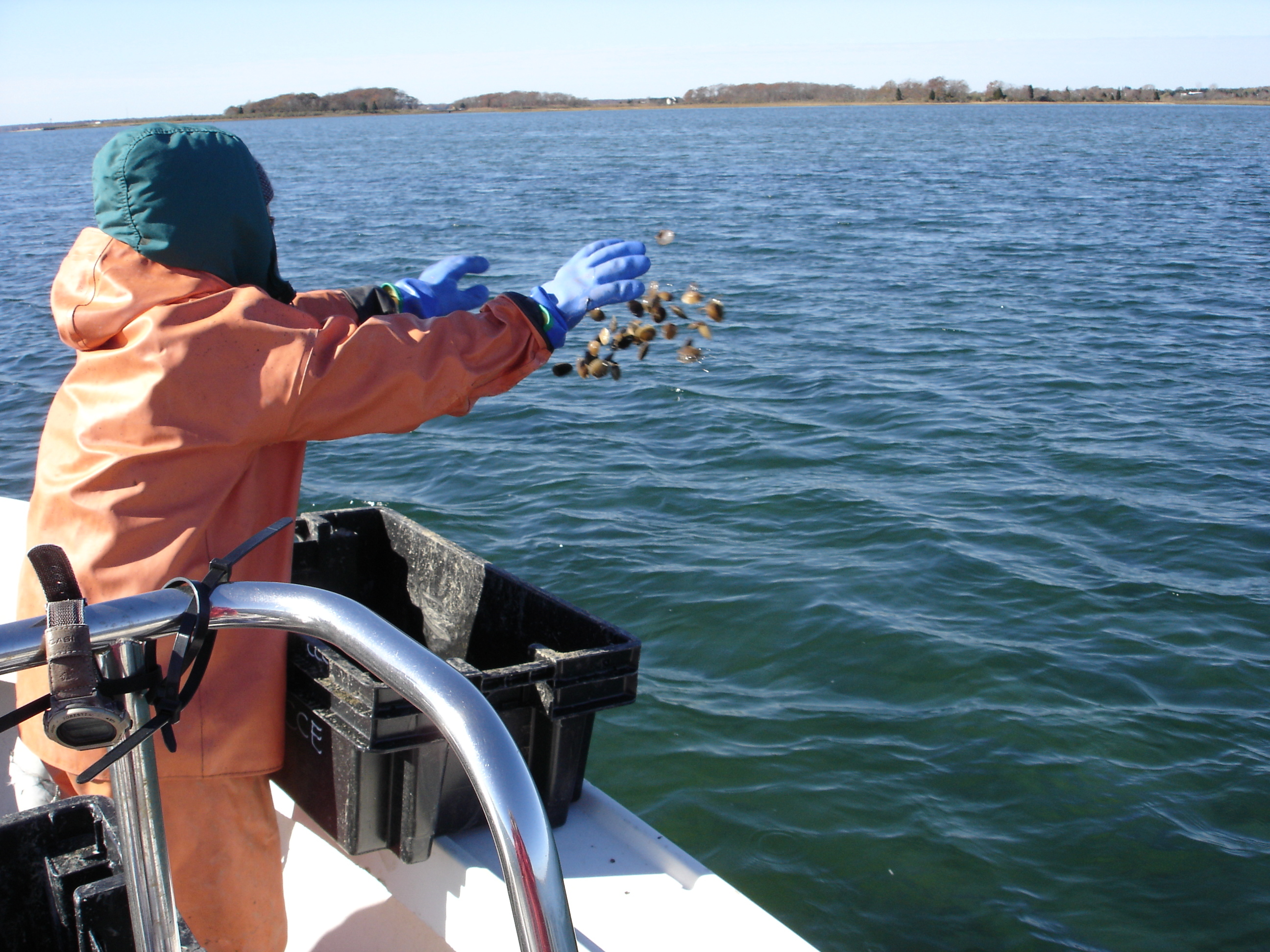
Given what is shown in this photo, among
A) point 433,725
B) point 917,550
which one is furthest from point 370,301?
point 917,550

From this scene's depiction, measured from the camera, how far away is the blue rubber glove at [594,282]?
229cm

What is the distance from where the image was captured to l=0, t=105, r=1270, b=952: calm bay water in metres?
3.92

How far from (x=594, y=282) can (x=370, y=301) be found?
537 mm

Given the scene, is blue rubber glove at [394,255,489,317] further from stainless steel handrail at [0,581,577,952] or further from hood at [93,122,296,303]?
stainless steel handrail at [0,581,577,952]

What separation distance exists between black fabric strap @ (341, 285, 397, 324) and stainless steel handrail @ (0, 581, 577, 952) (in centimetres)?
136

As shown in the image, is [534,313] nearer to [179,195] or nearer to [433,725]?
[179,195]

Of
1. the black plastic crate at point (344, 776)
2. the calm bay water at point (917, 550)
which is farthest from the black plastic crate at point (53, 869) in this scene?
the calm bay water at point (917, 550)

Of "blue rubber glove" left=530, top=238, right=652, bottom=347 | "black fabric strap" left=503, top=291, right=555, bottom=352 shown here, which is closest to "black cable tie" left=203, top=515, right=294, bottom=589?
"black fabric strap" left=503, top=291, right=555, bottom=352

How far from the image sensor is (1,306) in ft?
44.0

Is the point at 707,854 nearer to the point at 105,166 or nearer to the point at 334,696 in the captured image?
the point at 334,696

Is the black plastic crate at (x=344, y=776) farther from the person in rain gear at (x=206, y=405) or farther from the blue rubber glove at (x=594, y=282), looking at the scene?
the blue rubber glove at (x=594, y=282)

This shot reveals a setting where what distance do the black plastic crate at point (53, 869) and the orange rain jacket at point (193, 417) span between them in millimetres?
454

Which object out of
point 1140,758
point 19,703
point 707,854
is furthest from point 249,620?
point 1140,758

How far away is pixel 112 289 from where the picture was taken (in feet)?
6.04
